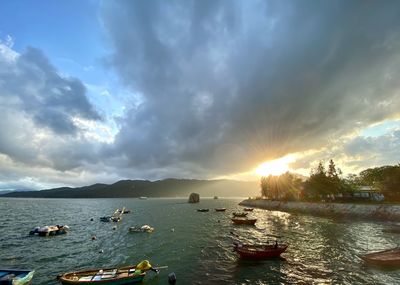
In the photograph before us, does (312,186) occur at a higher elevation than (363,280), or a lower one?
higher

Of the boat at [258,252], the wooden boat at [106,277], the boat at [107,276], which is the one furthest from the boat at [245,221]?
the wooden boat at [106,277]

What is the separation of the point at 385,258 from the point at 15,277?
48219mm

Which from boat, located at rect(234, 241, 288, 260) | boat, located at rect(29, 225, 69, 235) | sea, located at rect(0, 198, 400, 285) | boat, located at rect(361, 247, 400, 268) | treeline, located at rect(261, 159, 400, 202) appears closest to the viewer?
sea, located at rect(0, 198, 400, 285)

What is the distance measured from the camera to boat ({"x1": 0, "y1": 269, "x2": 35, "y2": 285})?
2658cm

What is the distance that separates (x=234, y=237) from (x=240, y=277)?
1234 inches

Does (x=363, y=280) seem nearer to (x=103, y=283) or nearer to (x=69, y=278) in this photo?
(x=103, y=283)

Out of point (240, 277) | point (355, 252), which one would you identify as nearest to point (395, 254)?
point (355, 252)

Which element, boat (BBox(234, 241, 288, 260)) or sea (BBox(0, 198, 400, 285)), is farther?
boat (BBox(234, 241, 288, 260))

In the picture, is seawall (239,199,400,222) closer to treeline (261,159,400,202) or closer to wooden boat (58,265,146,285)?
treeline (261,159,400,202)

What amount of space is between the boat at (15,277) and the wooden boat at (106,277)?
342 cm

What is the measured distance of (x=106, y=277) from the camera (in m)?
29.5

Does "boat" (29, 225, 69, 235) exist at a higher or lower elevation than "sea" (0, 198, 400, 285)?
higher

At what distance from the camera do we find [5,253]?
46.7m

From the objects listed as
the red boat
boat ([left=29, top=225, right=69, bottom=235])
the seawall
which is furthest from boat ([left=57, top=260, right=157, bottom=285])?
the seawall
